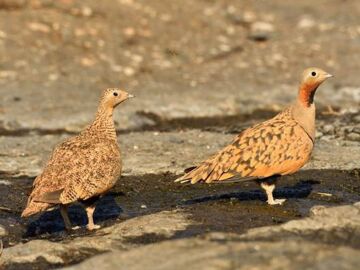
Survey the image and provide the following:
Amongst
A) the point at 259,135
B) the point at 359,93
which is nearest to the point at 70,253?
the point at 259,135

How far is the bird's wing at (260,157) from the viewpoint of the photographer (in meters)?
9.27

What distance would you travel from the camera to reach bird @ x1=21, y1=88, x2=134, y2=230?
28.2 feet

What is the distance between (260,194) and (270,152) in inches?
38.7

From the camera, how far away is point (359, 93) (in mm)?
16719

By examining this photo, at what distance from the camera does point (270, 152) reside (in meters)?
9.31

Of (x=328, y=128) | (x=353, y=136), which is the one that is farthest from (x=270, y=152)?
(x=328, y=128)

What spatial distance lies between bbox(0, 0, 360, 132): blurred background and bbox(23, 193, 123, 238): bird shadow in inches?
169

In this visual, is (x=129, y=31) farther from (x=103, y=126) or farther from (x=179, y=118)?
(x=103, y=126)

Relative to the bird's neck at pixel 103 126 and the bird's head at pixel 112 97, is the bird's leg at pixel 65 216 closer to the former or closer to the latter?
the bird's neck at pixel 103 126

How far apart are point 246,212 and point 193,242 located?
201cm

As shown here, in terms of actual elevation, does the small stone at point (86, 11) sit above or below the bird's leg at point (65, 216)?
above

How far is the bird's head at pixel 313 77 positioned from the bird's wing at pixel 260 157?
50cm

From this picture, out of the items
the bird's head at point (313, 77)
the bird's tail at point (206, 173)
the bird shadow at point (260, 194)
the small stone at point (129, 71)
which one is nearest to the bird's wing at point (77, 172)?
the bird's tail at point (206, 173)

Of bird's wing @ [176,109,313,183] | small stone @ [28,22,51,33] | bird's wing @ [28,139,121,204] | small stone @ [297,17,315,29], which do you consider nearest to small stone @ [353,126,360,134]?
bird's wing @ [176,109,313,183]
